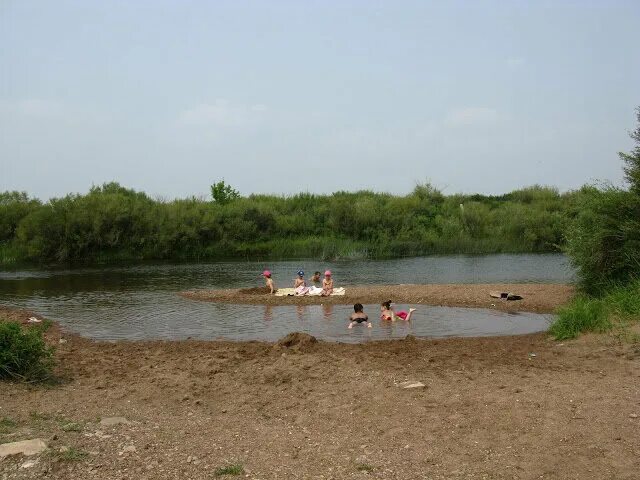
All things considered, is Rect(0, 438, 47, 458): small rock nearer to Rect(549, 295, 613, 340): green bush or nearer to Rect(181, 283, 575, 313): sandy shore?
Rect(549, 295, 613, 340): green bush

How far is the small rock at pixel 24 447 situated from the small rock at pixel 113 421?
3.14 ft

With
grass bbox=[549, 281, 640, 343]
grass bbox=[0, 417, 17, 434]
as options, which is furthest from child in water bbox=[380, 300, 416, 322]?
grass bbox=[0, 417, 17, 434]

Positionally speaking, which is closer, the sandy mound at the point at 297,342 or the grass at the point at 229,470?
the grass at the point at 229,470

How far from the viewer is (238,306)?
20.8 m

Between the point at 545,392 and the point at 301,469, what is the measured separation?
385 cm

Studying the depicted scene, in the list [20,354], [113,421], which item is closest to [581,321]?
[113,421]

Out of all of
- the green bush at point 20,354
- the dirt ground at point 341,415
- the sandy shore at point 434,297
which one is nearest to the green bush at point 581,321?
the dirt ground at point 341,415

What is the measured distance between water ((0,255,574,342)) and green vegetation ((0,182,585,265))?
8.41 meters

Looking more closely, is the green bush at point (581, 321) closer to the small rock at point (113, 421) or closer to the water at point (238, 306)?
the water at point (238, 306)

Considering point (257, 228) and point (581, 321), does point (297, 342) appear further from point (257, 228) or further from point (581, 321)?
point (257, 228)

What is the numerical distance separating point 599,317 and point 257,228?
45153 millimetres

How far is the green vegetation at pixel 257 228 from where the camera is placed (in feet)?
159

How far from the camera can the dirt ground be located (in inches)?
238

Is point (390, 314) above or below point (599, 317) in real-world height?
below
